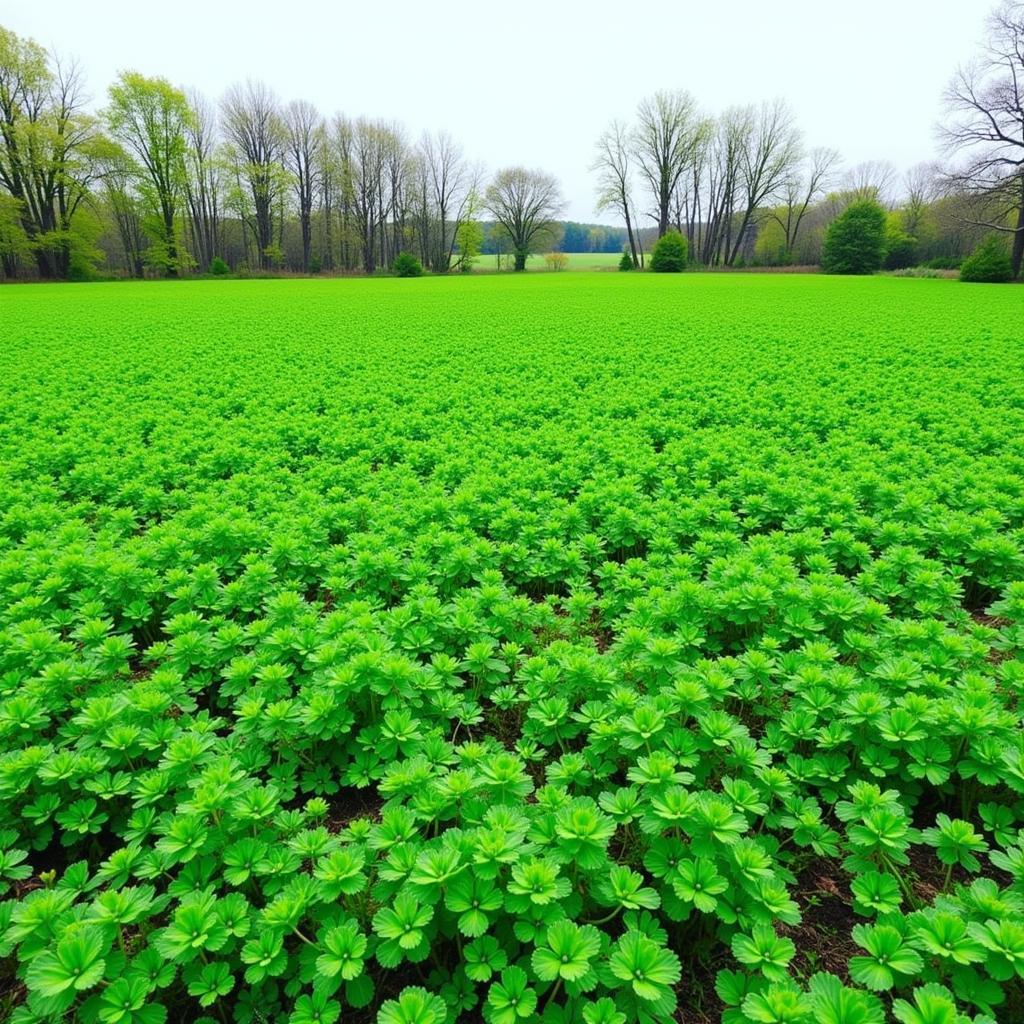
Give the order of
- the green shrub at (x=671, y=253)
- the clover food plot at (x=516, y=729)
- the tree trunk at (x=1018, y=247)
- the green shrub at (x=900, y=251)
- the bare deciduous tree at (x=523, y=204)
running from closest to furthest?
the clover food plot at (x=516, y=729) < the tree trunk at (x=1018, y=247) < the green shrub at (x=900, y=251) < the green shrub at (x=671, y=253) < the bare deciduous tree at (x=523, y=204)

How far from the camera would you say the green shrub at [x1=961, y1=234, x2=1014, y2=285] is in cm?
3834

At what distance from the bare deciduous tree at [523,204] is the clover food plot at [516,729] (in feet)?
260

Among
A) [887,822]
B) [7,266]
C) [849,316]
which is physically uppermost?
[7,266]

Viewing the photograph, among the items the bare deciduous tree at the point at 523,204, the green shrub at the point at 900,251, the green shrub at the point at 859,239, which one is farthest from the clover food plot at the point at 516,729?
the bare deciduous tree at the point at 523,204

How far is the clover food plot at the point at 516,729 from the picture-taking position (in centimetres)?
221

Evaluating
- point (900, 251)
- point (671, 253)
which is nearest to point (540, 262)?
point (671, 253)

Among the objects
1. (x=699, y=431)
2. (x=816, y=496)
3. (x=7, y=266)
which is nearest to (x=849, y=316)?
(x=699, y=431)

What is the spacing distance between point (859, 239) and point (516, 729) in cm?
6097

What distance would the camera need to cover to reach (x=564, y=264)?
270ft

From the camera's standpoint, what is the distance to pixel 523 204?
3155 inches

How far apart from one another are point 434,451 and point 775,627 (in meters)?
5.30

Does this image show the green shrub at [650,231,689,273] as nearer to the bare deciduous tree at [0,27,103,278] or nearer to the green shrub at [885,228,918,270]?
the green shrub at [885,228,918,270]

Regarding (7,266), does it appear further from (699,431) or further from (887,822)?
(887,822)

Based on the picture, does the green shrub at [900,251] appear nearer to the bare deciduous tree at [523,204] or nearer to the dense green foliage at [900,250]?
the dense green foliage at [900,250]
